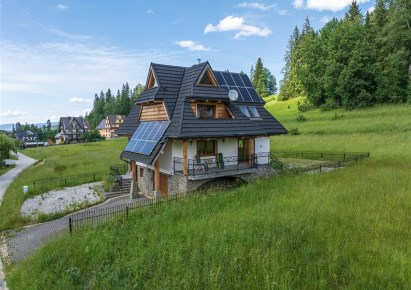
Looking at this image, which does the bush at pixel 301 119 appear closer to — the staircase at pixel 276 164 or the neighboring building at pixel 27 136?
the staircase at pixel 276 164

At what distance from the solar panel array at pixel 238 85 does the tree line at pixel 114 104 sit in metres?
99.8

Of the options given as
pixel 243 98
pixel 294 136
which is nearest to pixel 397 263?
pixel 243 98

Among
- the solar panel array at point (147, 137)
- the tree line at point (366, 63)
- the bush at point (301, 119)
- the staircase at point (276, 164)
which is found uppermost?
the tree line at point (366, 63)

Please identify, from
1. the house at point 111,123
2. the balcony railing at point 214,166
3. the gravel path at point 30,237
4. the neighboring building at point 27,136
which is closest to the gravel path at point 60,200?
the gravel path at point 30,237

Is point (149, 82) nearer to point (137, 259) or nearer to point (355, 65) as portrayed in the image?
point (137, 259)

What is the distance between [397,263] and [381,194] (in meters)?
7.08

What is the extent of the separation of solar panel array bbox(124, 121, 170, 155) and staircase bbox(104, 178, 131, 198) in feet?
14.5

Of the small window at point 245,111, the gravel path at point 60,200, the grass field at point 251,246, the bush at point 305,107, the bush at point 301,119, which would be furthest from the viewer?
the bush at point 305,107

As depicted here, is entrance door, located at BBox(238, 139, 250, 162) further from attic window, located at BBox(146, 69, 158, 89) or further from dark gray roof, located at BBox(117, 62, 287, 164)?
attic window, located at BBox(146, 69, 158, 89)

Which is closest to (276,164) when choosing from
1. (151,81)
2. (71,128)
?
(151,81)

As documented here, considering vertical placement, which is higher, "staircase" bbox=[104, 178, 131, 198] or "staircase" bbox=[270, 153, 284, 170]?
"staircase" bbox=[270, 153, 284, 170]

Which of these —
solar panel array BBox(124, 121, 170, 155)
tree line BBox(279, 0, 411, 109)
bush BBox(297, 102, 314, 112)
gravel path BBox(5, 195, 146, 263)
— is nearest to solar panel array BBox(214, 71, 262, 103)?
solar panel array BBox(124, 121, 170, 155)

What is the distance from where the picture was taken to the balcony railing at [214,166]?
683 inches

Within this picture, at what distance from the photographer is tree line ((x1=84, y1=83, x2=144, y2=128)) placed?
11906 cm
